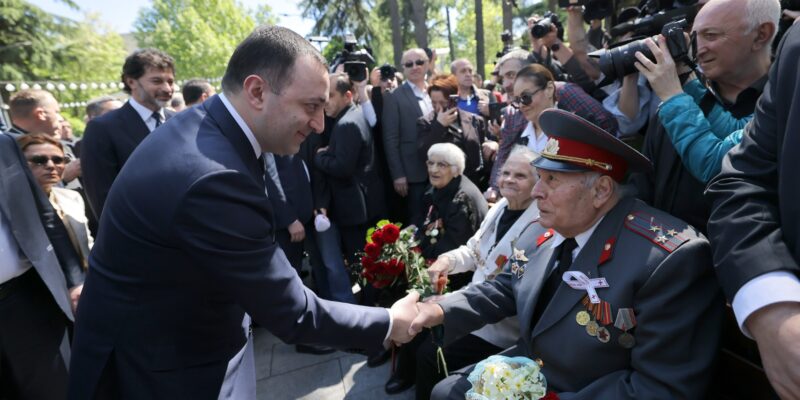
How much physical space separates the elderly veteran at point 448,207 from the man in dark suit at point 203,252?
2.00 meters

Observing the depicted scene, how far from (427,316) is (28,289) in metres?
2.25

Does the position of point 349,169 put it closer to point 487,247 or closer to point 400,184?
point 400,184

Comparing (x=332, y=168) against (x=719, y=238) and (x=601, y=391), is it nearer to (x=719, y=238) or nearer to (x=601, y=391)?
(x=601, y=391)

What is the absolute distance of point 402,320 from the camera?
1.94 meters

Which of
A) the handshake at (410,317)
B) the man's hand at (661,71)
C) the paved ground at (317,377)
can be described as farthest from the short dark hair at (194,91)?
the man's hand at (661,71)

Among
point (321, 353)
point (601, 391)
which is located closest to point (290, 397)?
point (321, 353)

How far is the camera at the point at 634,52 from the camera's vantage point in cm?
212

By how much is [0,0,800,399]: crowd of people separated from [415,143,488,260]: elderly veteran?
17.9 inches

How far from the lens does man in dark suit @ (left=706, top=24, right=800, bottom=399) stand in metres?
0.93

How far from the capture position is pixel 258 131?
163 centimetres

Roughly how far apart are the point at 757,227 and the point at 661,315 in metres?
0.70

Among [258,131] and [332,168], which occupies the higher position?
[258,131]

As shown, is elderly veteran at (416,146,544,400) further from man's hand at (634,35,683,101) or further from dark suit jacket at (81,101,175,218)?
dark suit jacket at (81,101,175,218)

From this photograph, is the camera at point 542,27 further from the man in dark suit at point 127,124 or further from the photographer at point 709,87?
the man in dark suit at point 127,124
